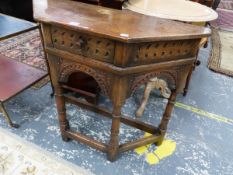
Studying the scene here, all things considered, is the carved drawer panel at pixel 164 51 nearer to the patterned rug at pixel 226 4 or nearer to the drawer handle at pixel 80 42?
the drawer handle at pixel 80 42

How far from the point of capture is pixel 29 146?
4.19 feet

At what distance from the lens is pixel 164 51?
2.85 feet

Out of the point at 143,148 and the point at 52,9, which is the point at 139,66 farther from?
the point at 143,148

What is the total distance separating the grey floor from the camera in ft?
4.09

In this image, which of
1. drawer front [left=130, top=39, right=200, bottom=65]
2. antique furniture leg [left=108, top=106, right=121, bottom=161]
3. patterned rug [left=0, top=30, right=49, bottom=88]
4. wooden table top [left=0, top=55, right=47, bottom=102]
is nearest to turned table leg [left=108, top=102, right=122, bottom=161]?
antique furniture leg [left=108, top=106, right=121, bottom=161]

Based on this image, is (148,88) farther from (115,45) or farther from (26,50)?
(26,50)

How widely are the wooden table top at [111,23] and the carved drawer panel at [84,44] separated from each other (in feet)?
0.15

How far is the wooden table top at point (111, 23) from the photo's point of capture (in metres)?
0.77

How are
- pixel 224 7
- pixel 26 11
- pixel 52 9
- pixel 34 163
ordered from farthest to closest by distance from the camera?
pixel 224 7, pixel 26 11, pixel 34 163, pixel 52 9

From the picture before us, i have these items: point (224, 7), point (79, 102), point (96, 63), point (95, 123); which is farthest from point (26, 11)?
point (224, 7)

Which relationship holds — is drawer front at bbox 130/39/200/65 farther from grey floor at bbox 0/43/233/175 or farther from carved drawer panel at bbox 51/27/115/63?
grey floor at bbox 0/43/233/175

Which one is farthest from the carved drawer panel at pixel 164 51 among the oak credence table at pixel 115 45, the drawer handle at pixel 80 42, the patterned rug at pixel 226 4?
the patterned rug at pixel 226 4

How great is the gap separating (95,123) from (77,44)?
30.1 inches

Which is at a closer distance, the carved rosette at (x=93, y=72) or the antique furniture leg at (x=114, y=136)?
the carved rosette at (x=93, y=72)
